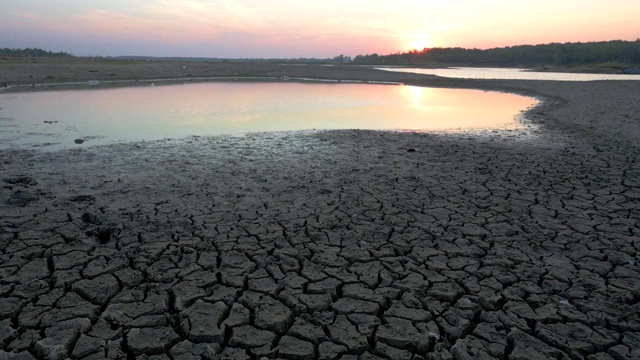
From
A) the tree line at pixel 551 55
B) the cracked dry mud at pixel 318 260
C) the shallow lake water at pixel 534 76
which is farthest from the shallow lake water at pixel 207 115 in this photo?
the tree line at pixel 551 55

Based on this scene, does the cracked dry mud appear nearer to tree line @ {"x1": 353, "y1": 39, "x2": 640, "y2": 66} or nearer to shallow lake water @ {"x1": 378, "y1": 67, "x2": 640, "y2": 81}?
shallow lake water @ {"x1": 378, "y1": 67, "x2": 640, "y2": 81}

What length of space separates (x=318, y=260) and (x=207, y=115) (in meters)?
11.0

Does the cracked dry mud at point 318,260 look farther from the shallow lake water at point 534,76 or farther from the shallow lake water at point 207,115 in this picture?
the shallow lake water at point 534,76

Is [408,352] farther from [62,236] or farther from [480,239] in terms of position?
[62,236]

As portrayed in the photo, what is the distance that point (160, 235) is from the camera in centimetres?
443

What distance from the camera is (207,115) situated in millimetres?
13891

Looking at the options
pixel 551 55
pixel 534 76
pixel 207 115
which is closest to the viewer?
pixel 207 115

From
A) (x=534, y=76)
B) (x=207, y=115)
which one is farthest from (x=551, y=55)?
(x=207, y=115)

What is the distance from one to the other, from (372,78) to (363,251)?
34.8 m

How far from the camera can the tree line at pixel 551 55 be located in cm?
7851

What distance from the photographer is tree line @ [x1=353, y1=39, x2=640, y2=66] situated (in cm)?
7851

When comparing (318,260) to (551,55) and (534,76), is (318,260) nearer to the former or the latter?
(534,76)

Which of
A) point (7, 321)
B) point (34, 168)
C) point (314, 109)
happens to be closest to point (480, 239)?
point (7, 321)

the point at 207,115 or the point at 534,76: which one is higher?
the point at 534,76
